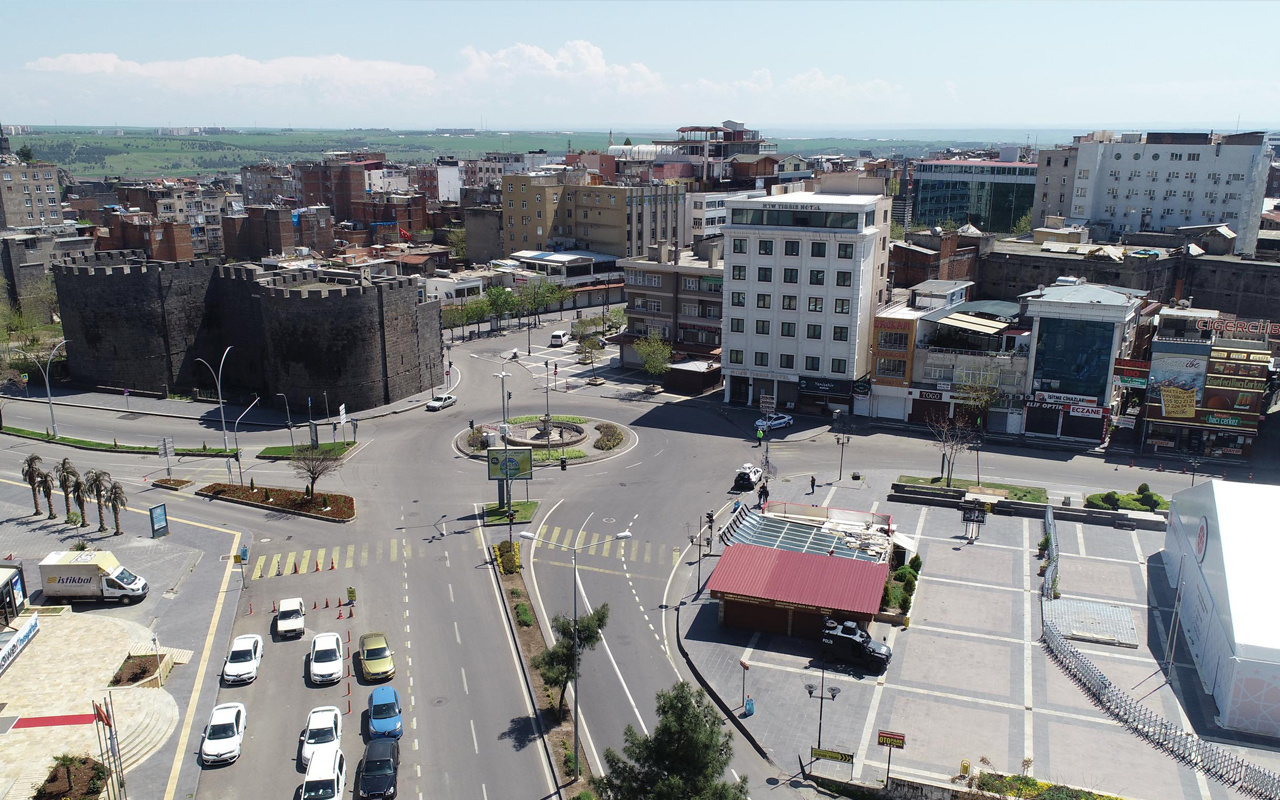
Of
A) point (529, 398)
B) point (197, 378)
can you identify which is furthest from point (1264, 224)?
point (197, 378)

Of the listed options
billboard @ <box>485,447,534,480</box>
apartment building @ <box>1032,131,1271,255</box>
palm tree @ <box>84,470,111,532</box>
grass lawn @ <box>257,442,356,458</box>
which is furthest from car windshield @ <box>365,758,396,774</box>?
apartment building @ <box>1032,131,1271,255</box>

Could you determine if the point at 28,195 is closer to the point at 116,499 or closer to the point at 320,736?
the point at 116,499

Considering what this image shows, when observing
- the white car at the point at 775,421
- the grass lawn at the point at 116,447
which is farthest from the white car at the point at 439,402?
the white car at the point at 775,421

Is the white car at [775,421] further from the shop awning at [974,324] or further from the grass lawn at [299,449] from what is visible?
the grass lawn at [299,449]

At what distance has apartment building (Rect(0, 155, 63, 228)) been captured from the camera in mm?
150750

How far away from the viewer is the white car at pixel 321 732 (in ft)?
112

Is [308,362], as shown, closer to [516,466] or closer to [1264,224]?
[516,466]

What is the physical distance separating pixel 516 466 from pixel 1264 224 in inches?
5317

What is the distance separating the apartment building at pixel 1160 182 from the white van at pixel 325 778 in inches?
4673

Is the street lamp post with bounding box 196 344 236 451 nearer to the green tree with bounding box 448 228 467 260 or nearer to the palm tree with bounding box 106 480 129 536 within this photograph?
the palm tree with bounding box 106 480 129 536

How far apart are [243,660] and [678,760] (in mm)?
22210

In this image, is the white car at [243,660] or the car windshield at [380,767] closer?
the car windshield at [380,767]

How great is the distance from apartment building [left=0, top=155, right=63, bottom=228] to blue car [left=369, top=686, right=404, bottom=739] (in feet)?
479

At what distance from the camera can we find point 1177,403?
221 feet
